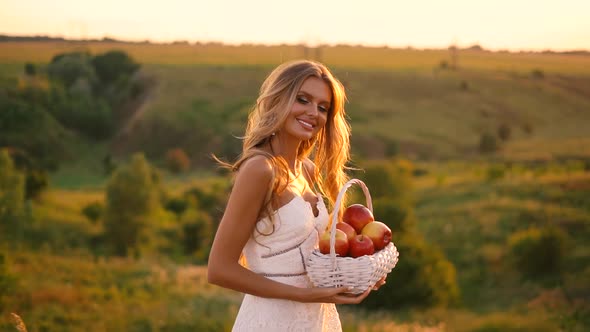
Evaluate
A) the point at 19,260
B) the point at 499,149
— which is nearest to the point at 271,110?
the point at 19,260

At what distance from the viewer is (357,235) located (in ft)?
12.1

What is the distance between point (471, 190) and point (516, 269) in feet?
43.1

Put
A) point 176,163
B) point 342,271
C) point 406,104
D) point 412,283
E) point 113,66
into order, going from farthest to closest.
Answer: point 406,104
point 113,66
point 176,163
point 412,283
point 342,271

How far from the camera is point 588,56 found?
2436 inches

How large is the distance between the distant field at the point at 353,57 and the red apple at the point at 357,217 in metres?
89.1

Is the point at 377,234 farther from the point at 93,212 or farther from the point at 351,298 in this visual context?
the point at 93,212

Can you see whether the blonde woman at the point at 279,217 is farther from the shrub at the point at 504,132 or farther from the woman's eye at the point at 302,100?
the shrub at the point at 504,132

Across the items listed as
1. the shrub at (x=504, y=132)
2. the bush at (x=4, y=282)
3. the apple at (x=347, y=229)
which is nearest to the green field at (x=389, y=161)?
the bush at (x=4, y=282)

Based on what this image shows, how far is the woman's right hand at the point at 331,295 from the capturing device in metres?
3.44

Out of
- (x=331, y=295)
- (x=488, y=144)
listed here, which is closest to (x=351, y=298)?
(x=331, y=295)

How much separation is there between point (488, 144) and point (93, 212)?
43973 millimetres

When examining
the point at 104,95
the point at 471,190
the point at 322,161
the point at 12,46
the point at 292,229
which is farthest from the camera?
the point at 104,95

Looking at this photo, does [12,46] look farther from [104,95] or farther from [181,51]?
[181,51]

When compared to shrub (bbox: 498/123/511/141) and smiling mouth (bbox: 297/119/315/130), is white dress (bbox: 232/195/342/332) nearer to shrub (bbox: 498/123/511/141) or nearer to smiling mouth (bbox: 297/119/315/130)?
smiling mouth (bbox: 297/119/315/130)
